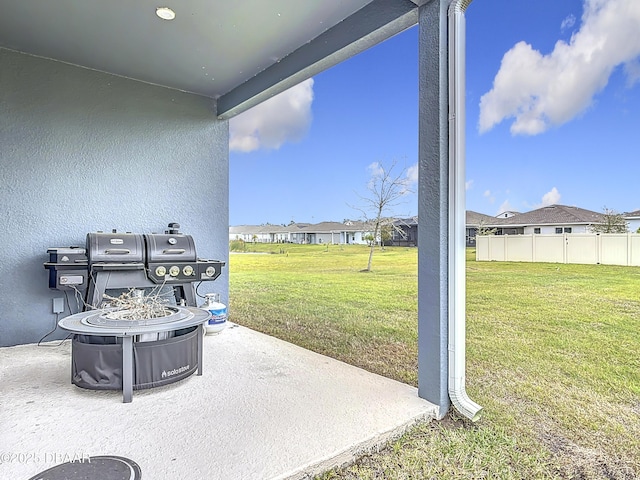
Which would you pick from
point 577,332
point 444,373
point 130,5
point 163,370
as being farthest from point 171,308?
point 577,332

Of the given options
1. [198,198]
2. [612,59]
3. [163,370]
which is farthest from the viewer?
[198,198]

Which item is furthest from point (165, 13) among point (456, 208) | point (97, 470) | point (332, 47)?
point (97, 470)

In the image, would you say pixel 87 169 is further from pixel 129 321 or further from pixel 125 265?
pixel 129 321

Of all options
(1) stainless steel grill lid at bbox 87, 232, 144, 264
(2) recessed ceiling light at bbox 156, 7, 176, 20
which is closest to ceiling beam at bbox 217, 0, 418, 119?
(2) recessed ceiling light at bbox 156, 7, 176, 20

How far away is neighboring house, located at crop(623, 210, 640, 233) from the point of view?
2.38 meters

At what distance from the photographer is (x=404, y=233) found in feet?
12.6

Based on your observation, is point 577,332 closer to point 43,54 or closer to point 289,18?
point 289,18

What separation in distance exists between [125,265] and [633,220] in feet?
13.0

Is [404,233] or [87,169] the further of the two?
[87,169]

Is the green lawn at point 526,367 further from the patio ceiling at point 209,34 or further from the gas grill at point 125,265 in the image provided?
the patio ceiling at point 209,34

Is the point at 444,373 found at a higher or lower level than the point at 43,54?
lower

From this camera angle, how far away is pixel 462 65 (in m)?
2.52

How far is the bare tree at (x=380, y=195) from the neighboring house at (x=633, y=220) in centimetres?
197

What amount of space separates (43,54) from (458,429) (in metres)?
4.83
